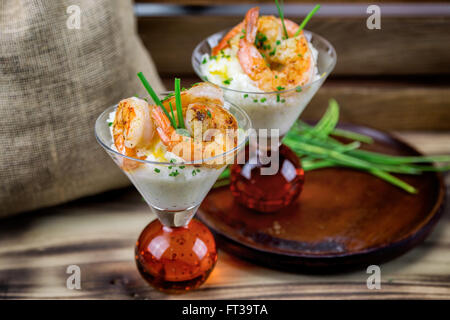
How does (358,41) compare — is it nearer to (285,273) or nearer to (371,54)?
(371,54)

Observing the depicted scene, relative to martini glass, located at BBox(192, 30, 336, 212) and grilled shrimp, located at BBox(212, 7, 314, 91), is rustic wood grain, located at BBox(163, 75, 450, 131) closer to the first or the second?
martini glass, located at BBox(192, 30, 336, 212)

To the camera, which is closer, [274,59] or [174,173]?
[174,173]

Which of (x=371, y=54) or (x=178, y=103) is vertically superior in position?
(x=178, y=103)

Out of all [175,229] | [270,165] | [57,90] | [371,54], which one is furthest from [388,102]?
[57,90]

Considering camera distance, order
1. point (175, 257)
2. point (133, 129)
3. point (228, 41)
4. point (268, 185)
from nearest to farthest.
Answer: point (133, 129) → point (175, 257) → point (228, 41) → point (268, 185)

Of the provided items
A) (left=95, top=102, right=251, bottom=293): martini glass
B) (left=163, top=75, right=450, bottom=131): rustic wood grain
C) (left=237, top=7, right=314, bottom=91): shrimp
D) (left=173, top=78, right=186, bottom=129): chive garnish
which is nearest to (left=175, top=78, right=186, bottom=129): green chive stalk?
(left=173, top=78, right=186, bottom=129): chive garnish

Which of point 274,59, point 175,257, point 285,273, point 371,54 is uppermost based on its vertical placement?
point 274,59

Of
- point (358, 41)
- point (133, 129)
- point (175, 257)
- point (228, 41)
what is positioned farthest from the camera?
point (358, 41)

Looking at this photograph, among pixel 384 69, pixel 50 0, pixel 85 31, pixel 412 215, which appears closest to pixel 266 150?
pixel 412 215
